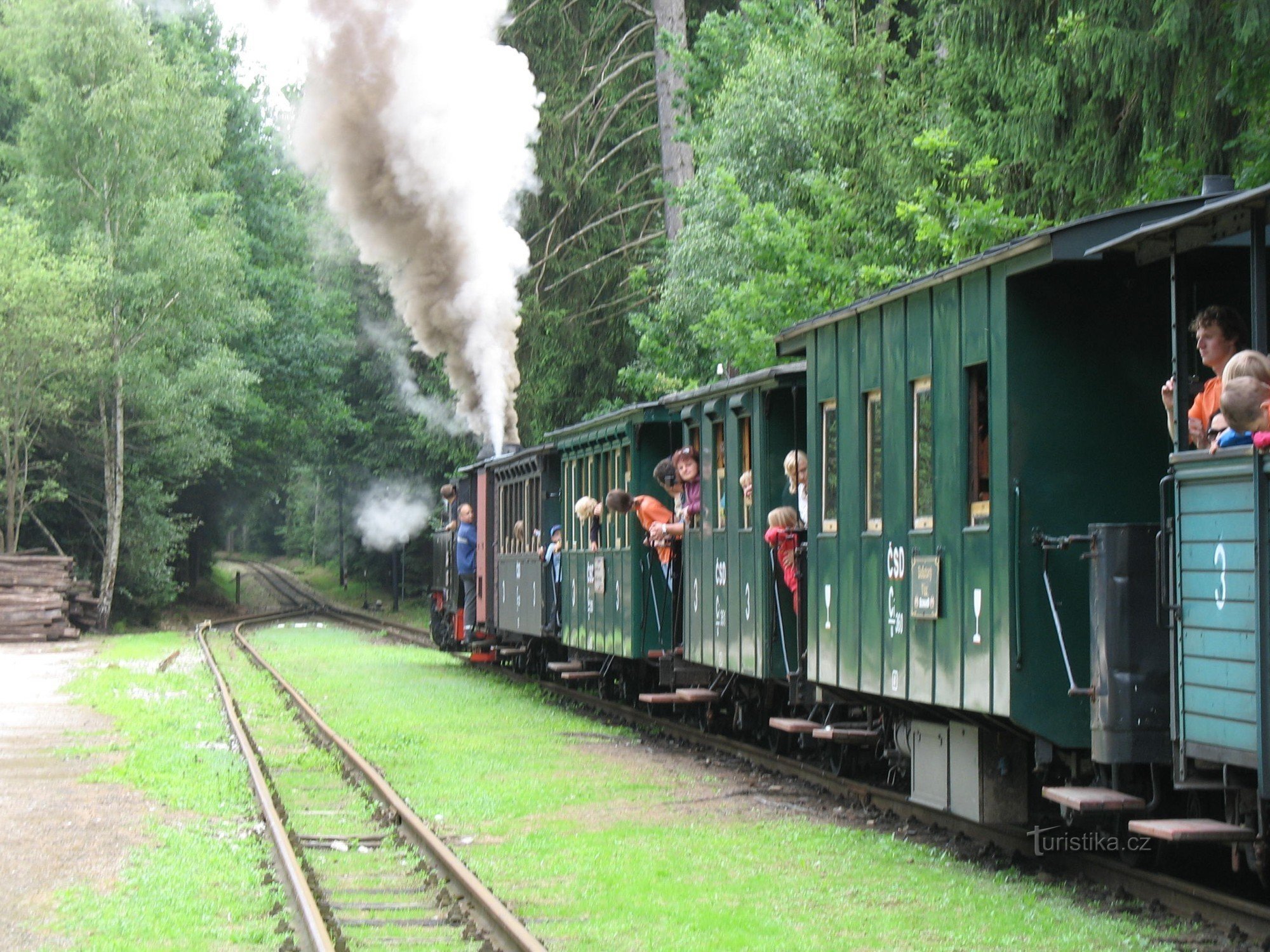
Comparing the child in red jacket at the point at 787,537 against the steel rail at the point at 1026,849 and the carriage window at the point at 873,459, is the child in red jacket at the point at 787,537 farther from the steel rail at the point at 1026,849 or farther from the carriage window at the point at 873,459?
the carriage window at the point at 873,459

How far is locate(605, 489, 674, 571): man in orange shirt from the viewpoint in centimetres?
1587

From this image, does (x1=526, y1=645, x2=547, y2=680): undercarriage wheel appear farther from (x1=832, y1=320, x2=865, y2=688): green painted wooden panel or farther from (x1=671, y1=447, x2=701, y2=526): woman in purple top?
(x1=832, y1=320, x2=865, y2=688): green painted wooden panel

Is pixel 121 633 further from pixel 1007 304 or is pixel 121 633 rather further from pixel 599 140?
pixel 1007 304

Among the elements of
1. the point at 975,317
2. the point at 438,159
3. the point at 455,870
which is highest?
the point at 438,159

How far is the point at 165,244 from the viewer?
38.8 m

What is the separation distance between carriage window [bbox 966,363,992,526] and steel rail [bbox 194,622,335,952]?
12.3ft

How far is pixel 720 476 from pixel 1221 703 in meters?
7.90

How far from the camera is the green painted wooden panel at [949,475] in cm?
899


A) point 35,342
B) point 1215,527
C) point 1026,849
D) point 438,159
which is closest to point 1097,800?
point 1215,527

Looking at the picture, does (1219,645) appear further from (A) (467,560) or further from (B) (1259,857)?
(A) (467,560)

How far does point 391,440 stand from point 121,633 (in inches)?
466

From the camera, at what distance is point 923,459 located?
9609 millimetres

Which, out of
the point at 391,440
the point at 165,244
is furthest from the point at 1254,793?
the point at 391,440

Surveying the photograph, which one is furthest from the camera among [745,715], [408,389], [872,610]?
[408,389]
